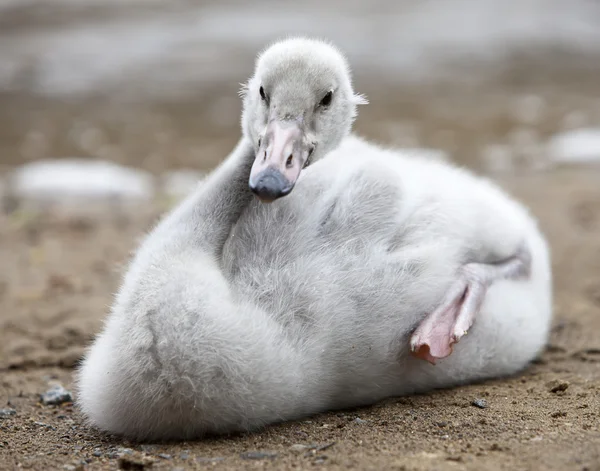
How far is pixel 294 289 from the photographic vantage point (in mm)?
2982

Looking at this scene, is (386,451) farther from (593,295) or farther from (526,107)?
(526,107)

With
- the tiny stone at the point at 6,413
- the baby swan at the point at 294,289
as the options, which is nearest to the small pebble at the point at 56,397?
the tiny stone at the point at 6,413

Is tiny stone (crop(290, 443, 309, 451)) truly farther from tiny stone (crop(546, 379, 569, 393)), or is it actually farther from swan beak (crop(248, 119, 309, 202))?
tiny stone (crop(546, 379, 569, 393))

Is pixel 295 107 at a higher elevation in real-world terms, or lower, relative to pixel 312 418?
higher

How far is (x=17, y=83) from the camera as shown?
1655 centimetres

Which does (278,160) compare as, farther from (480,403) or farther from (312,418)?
(480,403)

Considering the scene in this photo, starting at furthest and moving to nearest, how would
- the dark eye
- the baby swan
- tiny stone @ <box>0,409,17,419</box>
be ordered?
tiny stone @ <box>0,409,17,419</box> < the dark eye < the baby swan

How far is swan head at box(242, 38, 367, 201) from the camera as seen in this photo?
2.86 meters

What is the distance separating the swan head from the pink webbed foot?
0.76 m

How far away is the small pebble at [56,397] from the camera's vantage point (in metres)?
3.66

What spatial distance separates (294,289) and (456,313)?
698mm

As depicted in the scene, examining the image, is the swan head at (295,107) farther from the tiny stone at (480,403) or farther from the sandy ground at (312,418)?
the tiny stone at (480,403)

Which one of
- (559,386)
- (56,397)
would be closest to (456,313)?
(559,386)

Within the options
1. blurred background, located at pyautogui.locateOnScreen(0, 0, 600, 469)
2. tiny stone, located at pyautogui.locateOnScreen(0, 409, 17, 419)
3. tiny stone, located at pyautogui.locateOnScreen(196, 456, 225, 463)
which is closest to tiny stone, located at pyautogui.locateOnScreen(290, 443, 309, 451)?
blurred background, located at pyautogui.locateOnScreen(0, 0, 600, 469)
